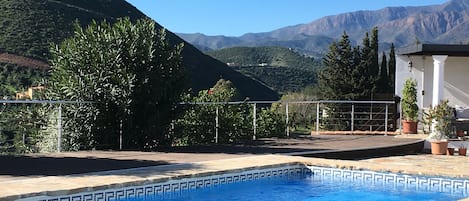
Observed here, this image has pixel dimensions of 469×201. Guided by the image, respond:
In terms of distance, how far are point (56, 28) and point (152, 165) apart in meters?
35.0

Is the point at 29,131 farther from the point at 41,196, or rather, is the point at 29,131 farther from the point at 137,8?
the point at 137,8

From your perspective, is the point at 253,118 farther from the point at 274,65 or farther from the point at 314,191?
the point at 274,65

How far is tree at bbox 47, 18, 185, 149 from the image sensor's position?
905 cm

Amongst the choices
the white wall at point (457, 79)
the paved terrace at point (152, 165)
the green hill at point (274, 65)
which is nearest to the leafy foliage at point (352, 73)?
the white wall at point (457, 79)

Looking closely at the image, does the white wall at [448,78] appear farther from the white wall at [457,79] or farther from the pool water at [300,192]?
the pool water at [300,192]

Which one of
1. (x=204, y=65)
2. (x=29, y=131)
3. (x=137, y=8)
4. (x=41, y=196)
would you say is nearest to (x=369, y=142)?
(x=29, y=131)

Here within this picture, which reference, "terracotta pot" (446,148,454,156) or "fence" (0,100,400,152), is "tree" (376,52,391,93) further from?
"terracotta pot" (446,148,454,156)

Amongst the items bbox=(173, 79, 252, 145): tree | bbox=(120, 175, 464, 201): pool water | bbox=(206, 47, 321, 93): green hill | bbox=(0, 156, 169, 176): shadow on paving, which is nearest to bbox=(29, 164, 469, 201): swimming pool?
bbox=(120, 175, 464, 201): pool water

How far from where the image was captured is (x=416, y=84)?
1481 cm

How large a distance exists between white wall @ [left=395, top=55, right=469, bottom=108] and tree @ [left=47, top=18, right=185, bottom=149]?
322 inches

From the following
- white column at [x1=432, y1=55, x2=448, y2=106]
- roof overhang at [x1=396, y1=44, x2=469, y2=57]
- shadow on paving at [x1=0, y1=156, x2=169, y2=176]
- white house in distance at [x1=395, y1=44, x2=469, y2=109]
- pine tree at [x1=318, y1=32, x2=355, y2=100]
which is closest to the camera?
shadow on paving at [x1=0, y1=156, x2=169, y2=176]

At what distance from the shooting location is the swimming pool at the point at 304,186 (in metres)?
6.67

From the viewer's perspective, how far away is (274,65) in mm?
71625

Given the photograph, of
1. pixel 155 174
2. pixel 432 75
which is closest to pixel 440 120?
pixel 432 75
